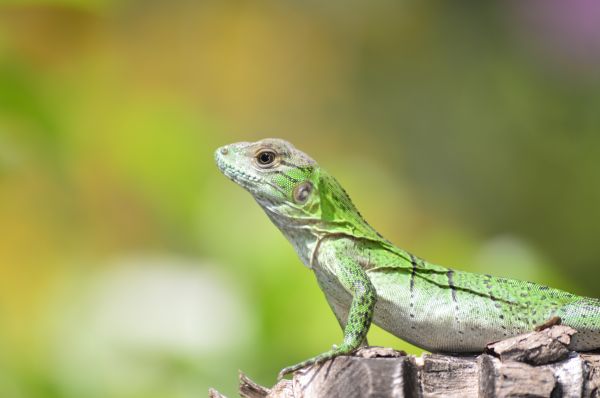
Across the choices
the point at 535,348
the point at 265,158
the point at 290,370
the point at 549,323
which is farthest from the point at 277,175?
the point at 535,348

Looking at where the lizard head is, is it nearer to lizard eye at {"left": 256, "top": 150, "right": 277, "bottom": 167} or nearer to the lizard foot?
lizard eye at {"left": 256, "top": 150, "right": 277, "bottom": 167}

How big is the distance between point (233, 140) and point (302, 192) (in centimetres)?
419

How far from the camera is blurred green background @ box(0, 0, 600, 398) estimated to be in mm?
4797

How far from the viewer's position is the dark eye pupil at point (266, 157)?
412cm

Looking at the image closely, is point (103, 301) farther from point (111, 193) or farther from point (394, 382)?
point (111, 193)

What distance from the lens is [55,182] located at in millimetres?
6219

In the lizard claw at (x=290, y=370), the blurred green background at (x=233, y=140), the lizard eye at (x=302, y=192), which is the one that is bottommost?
the lizard claw at (x=290, y=370)

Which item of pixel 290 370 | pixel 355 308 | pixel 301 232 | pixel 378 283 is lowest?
pixel 290 370

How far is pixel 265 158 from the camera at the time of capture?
13.5ft

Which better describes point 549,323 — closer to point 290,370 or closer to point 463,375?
point 463,375

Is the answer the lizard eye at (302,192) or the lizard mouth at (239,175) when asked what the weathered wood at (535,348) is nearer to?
the lizard eye at (302,192)

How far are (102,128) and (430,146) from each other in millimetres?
3712

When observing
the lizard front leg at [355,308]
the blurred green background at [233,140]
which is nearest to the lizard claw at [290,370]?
the lizard front leg at [355,308]

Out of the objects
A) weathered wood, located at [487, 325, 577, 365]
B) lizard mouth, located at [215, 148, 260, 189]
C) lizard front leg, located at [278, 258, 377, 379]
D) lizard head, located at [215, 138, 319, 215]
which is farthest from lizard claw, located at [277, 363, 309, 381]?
lizard mouth, located at [215, 148, 260, 189]
